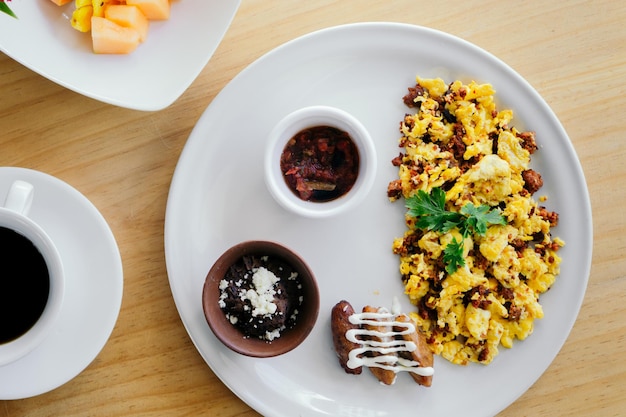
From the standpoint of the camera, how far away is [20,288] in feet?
5.90

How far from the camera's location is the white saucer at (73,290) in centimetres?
191

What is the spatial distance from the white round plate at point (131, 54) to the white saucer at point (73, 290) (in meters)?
0.33

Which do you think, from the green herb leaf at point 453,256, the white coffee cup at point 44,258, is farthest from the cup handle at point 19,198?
the green herb leaf at point 453,256

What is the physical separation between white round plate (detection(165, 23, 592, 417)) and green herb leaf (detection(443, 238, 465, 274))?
0.17 m

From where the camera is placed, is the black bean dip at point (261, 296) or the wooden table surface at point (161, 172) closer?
the black bean dip at point (261, 296)

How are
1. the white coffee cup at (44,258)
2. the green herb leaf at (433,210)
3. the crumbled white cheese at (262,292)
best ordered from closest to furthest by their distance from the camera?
the white coffee cup at (44,258) → the crumbled white cheese at (262,292) → the green herb leaf at (433,210)

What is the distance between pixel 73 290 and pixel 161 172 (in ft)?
1.48

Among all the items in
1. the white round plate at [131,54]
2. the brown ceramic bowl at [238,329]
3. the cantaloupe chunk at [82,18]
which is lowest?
the brown ceramic bowl at [238,329]

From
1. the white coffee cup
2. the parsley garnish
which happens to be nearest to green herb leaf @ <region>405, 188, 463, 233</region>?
the parsley garnish

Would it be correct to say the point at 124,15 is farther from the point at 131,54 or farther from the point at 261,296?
the point at 261,296

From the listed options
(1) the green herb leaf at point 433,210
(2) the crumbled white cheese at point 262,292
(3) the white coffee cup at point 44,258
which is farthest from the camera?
(1) the green herb leaf at point 433,210

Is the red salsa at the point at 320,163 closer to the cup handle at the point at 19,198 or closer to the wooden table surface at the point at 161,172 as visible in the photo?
the wooden table surface at the point at 161,172

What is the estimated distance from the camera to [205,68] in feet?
6.79

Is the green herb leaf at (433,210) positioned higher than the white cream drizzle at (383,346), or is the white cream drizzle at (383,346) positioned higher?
the green herb leaf at (433,210)
